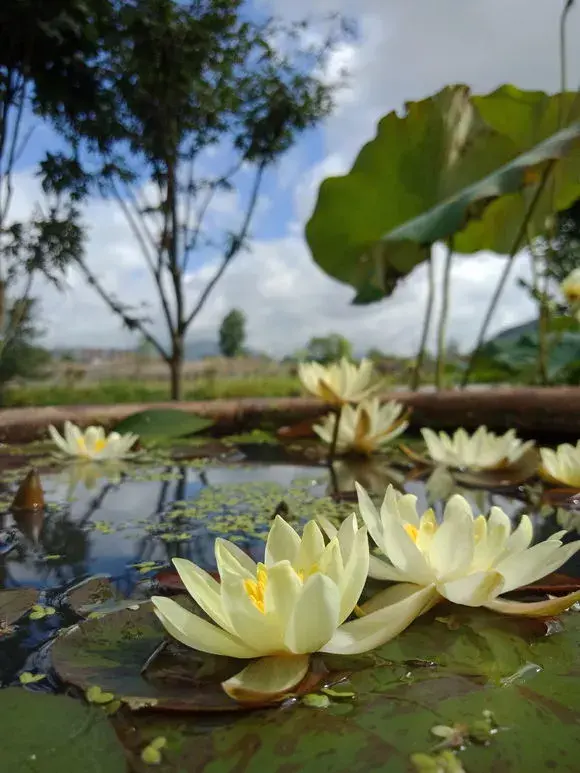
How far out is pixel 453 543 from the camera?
0.47 metres

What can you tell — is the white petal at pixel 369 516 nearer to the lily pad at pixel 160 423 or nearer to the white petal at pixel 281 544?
the white petal at pixel 281 544

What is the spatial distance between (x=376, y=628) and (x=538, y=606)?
148 millimetres

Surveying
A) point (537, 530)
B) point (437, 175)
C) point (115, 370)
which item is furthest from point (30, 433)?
point (115, 370)

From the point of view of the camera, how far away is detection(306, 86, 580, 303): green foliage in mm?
2496

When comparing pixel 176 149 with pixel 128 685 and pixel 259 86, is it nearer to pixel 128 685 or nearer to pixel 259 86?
pixel 259 86

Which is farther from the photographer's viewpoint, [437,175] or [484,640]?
[437,175]

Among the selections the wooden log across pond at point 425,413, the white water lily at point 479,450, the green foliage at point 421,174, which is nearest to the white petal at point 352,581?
the white water lily at point 479,450

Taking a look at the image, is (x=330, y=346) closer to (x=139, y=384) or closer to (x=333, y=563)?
(x=139, y=384)

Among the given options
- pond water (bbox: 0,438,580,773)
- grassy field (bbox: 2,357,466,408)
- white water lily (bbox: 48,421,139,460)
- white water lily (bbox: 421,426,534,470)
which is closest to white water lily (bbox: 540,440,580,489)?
pond water (bbox: 0,438,580,773)

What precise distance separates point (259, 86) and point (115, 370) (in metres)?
5.82

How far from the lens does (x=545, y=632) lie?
457 mm

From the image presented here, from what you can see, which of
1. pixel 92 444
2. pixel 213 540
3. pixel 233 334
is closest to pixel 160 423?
pixel 92 444

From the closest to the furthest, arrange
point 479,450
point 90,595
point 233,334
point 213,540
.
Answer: point 90,595, point 213,540, point 479,450, point 233,334

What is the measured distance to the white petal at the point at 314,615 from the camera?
35cm
